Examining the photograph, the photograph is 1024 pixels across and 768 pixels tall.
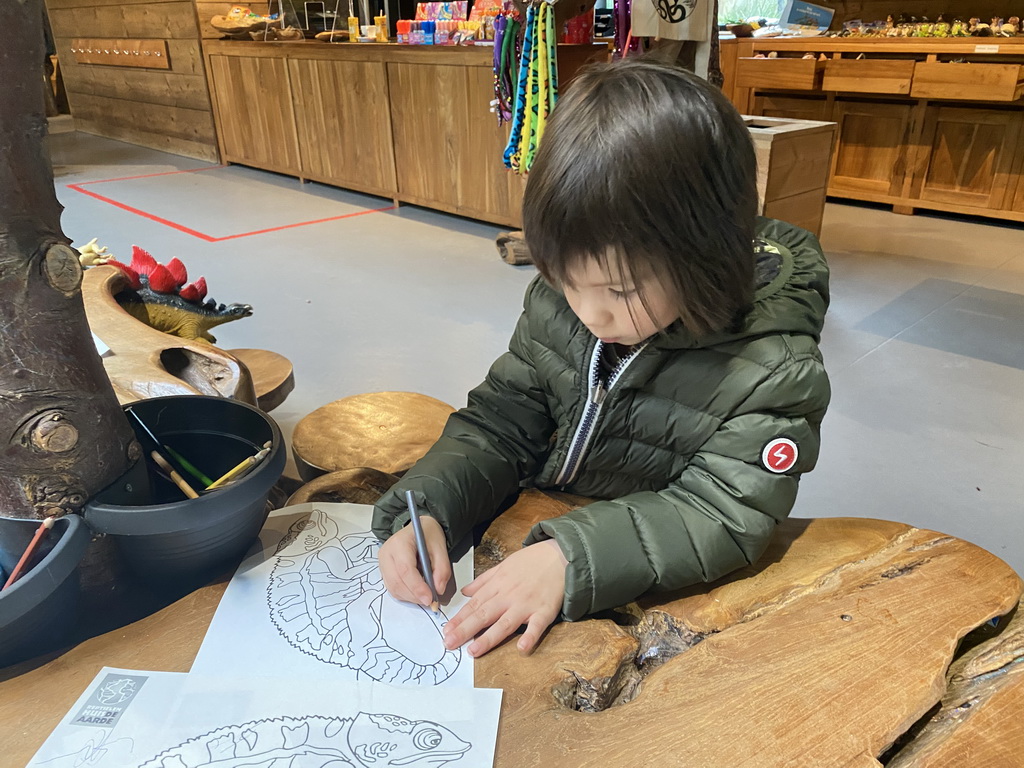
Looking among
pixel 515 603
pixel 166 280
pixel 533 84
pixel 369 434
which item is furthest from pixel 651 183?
pixel 533 84

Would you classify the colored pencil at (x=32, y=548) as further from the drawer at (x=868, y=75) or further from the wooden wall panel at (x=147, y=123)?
the wooden wall panel at (x=147, y=123)

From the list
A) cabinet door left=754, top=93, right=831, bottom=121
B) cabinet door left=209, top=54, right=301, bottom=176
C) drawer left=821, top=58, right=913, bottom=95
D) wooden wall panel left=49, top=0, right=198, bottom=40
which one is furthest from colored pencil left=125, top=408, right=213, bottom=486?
wooden wall panel left=49, top=0, right=198, bottom=40

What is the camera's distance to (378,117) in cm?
412

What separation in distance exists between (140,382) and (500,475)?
1.81 ft

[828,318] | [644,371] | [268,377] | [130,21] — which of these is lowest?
[828,318]

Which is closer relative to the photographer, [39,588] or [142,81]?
[39,588]

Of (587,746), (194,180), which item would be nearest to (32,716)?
(587,746)

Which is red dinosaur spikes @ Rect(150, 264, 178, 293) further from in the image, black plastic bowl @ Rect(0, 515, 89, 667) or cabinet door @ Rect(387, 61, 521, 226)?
cabinet door @ Rect(387, 61, 521, 226)

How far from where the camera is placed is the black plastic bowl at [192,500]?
0.58 m

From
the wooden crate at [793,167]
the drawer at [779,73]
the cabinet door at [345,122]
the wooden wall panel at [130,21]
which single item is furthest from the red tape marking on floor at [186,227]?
the wooden crate at [793,167]

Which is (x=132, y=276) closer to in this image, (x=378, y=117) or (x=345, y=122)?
(x=378, y=117)

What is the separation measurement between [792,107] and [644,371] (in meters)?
4.04

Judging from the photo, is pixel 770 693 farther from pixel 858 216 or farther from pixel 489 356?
pixel 858 216

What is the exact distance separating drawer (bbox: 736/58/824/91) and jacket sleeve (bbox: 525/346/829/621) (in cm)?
377
